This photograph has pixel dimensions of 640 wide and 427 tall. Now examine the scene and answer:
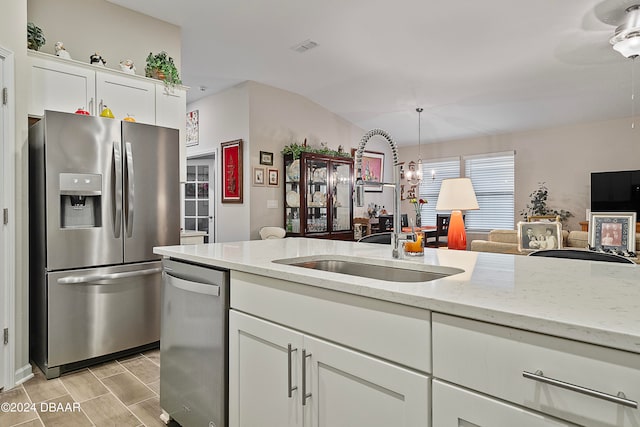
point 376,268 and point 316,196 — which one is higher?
point 316,196

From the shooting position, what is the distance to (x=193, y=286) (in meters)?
1.76

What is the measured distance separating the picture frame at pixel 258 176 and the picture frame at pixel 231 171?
0.69 feet

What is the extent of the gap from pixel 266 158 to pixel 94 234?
313cm

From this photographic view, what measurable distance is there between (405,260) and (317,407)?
0.68 metres

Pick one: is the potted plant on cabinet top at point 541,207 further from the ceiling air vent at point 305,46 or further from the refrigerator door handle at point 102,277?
the refrigerator door handle at point 102,277

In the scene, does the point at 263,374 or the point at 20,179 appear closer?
the point at 263,374

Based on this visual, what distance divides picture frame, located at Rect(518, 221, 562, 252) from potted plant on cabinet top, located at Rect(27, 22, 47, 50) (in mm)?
4218

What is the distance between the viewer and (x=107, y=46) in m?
3.55

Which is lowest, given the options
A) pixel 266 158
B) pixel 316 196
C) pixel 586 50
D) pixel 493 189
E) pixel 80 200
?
pixel 80 200

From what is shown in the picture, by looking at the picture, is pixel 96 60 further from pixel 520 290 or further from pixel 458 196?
pixel 520 290

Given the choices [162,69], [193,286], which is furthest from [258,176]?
[193,286]

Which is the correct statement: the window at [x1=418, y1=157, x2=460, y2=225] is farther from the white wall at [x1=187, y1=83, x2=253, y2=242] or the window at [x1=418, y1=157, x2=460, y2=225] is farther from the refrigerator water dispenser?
the refrigerator water dispenser

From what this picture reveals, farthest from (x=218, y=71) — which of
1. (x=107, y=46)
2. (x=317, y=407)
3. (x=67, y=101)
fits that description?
(x=317, y=407)

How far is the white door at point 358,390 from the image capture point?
100 cm
